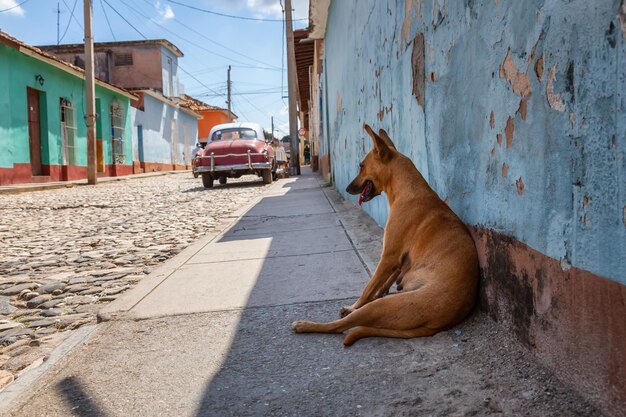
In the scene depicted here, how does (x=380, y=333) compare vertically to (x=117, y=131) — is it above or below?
below

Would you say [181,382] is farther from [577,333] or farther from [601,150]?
[601,150]

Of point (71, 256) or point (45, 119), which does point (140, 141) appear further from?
point (71, 256)

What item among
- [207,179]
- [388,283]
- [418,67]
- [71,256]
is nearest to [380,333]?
[388,283]

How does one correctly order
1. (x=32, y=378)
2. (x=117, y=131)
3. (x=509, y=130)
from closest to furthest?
(x=509, y=130) < (x=32, y=378) < (x=117, y=131)

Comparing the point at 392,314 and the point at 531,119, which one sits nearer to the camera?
the point at 531,119

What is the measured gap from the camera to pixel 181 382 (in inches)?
89.1

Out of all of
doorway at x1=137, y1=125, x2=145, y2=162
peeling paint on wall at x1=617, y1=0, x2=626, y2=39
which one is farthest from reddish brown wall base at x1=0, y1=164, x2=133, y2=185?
peeling paint on wall at x1=617, y1=0, x2=626, y2=39

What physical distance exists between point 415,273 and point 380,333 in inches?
14.7

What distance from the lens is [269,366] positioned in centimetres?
238

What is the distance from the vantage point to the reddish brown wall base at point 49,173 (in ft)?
51.3

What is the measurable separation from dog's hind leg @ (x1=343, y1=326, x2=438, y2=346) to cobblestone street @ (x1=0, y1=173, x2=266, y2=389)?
1597 millimetres

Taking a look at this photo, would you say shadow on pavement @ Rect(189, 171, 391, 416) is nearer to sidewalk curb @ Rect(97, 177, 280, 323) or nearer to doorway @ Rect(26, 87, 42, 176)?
sidewalk curb @ Rect(97, 177, 280, 323)

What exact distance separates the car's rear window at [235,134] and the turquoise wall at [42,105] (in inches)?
237

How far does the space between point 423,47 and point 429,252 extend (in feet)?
5.41
